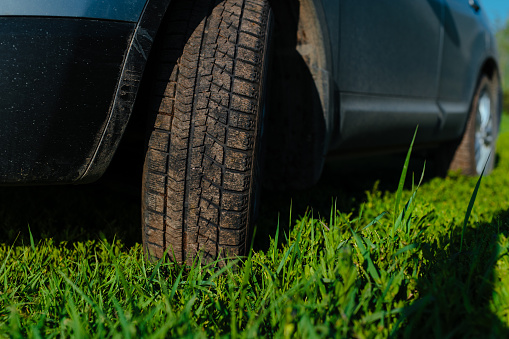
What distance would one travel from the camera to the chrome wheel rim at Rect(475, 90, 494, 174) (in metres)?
3.64

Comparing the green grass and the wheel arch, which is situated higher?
the wheel arch

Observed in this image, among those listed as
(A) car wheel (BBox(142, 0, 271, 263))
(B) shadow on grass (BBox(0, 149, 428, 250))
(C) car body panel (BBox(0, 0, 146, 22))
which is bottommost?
(B) shadow on grass (BBox(0, 149, 428, 250))

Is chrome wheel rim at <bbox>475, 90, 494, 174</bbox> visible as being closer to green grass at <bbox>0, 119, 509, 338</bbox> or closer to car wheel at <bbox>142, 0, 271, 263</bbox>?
green grass at <bbox>0, 119, 509, 338</bbox>

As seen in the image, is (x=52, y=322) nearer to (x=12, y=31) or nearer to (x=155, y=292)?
(x=155, y=292)

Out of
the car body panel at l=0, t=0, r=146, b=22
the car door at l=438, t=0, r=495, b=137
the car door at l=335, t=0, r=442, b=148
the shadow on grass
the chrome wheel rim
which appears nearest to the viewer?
the car body panel at l=0, t=0, r=146, b=22

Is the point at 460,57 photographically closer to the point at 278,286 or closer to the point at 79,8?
the point at 278,286

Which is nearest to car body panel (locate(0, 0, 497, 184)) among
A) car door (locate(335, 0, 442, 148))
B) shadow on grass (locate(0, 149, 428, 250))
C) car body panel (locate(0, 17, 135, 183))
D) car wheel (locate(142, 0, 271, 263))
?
car body panel (locate(0, 17, 135, 183))

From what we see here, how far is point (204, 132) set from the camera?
128 cm

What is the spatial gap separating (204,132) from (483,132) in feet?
10.6

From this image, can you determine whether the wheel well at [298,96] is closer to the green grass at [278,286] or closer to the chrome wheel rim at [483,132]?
the green grass at [278,286]

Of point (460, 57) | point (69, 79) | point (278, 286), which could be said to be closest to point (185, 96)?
point (69, 79)

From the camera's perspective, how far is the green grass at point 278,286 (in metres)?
0.93

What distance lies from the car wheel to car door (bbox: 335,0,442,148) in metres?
0.62

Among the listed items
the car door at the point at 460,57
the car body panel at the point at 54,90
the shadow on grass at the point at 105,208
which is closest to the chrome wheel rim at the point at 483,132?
the car door at the point at 460,57
